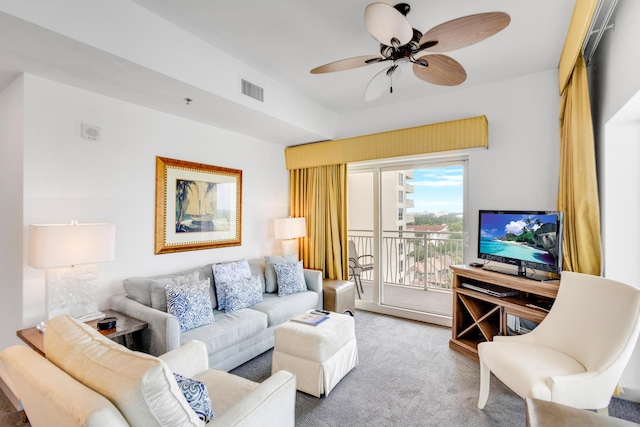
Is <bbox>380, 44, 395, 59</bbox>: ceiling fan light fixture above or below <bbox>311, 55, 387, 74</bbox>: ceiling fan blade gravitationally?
above

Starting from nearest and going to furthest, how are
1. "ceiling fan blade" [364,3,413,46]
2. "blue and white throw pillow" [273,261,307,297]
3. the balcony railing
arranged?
"ceiling fan blade" [364,3,413,46] < "blue and white throw pillow" [273,261,307,297] < the balcony railing

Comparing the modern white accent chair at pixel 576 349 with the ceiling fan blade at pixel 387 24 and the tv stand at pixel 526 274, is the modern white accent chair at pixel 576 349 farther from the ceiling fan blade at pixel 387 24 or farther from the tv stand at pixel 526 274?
the ceiling fan blade at pixel 387 24

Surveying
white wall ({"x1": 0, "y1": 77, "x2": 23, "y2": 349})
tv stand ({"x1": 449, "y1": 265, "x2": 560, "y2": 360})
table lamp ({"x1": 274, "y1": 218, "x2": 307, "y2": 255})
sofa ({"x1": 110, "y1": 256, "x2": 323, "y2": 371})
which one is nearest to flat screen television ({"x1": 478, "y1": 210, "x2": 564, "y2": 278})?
tv stand ({"x1": 449, "y1": 265, "x2": 560, "y2": 360})

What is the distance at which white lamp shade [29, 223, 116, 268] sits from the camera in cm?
203

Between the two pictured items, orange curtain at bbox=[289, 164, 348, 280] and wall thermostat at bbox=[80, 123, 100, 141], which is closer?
wall thermostat at bbox=[80, 123, 100, 141]

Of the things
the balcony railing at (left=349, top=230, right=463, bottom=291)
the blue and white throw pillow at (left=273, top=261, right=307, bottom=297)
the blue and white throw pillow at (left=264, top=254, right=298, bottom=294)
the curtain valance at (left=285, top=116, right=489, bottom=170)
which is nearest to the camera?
the curtain valance at (left=285, top=116, right=489, bottom=170)

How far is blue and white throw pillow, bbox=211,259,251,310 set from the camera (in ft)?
9.93

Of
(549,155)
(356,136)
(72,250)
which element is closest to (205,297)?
(72,250)

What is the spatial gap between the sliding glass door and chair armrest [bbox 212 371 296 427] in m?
2.77

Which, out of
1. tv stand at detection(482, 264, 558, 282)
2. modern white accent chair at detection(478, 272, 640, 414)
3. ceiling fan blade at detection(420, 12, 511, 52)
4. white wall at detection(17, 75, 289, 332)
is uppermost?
ceiling fan blade at detection(420, 12, 511, 52)

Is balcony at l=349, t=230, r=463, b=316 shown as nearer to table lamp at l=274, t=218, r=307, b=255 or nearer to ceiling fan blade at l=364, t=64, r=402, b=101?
table lamp at l=274, t=218, r=307, b=255

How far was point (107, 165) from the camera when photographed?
2.70 meters

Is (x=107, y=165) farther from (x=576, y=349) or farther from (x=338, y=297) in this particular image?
(x=576, y=349)

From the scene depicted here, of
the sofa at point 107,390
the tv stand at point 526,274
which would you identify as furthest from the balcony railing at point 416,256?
the sofa at point 107,390
